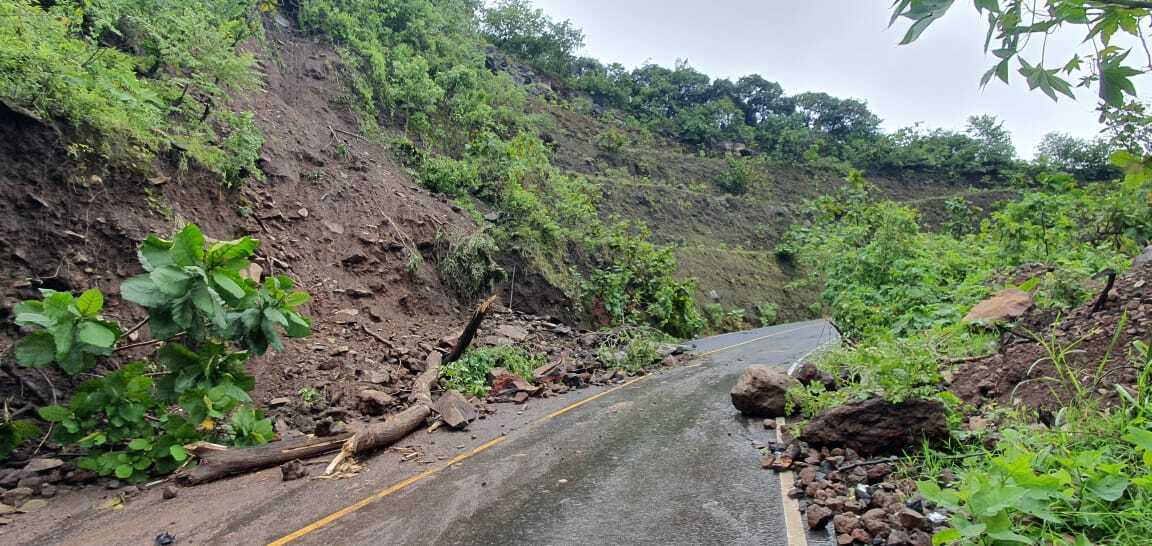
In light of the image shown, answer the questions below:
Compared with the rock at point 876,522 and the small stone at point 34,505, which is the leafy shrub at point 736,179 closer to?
the rock at point 876,522

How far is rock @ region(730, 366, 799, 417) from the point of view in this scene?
250 inches

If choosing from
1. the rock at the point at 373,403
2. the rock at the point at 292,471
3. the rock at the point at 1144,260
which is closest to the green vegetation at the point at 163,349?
the rock at the point at 292,471

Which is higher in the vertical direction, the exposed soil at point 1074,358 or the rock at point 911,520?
the exposed soil at point 1074,358

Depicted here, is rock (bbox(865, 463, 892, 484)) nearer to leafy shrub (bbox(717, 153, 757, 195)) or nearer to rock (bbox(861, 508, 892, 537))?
rock (bbox(861, 508, 892, 537))

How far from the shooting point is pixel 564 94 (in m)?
41.6

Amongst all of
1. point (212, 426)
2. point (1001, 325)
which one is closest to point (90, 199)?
point (212, 426)

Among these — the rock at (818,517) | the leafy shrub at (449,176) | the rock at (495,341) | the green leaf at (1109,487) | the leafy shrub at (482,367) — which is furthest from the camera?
the leafy shrub at (449,176)

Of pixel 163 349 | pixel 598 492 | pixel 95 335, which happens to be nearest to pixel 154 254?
pixel 95 335

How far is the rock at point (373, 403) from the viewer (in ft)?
23.6

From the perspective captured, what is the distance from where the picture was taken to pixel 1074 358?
465cm

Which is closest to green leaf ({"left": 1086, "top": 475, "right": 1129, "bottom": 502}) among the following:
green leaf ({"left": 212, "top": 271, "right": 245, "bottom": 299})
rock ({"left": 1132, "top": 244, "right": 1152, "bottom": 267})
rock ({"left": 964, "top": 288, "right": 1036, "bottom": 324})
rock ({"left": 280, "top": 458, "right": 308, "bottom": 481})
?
rock ({"left": 964, "top": 288, "right": 1036, "bottom": 324})

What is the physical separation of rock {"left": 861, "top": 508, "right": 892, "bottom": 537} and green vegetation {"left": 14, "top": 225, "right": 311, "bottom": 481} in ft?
17.2

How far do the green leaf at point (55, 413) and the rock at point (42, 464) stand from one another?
1.34 ft

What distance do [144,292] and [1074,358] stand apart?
8.08 metres
